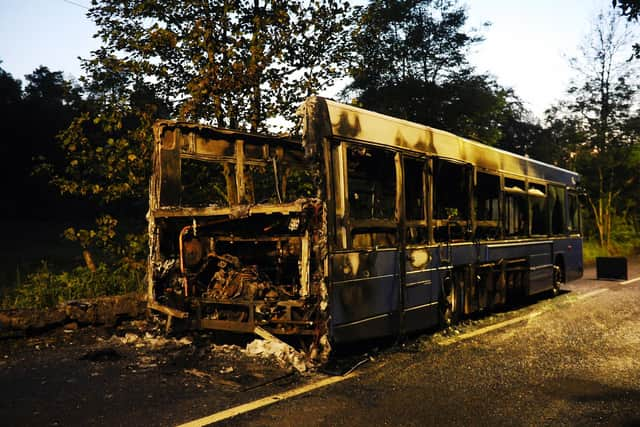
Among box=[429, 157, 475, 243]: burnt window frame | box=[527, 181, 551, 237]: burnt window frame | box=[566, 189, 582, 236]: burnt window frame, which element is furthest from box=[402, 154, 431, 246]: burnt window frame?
box=[566, 189, 582, 236]: burnt window frame

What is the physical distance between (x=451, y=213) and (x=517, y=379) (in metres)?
3.34

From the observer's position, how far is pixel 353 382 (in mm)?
5812

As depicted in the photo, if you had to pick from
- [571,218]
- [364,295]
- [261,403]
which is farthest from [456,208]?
[571,218]

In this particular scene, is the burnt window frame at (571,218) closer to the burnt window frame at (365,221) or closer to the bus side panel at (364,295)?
the burnt window frame at (365,221)

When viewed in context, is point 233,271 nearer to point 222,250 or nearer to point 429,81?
point 222,250

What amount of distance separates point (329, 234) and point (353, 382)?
61.0 inches

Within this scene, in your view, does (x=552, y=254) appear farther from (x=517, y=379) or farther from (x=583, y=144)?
(x=583, y=144)

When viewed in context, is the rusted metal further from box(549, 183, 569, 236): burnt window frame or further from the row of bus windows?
box(549, 183, 569, 236): burnt window frame

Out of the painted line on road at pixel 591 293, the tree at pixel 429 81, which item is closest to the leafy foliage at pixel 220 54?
the painted line on road at pixel 591 293

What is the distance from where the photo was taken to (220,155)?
761 cm

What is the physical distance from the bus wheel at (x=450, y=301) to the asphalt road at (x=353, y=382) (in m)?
0.20

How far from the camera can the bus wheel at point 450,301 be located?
28.1ft

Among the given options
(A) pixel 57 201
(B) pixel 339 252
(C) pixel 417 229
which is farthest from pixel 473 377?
(A) pixel 57 201

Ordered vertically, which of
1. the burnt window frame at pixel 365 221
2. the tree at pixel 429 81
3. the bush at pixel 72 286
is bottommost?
the bush at pixel 72 286
